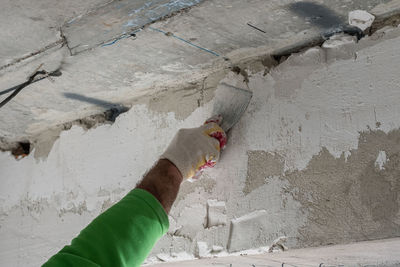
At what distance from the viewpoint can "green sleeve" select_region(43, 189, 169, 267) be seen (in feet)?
3.32

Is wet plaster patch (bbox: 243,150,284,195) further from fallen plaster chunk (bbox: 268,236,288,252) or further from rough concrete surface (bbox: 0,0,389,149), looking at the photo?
rough concrete surface (bbox: 0,0,389,149)

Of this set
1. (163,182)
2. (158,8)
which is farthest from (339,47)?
(163,182)

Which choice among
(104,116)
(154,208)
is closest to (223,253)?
(154,208)

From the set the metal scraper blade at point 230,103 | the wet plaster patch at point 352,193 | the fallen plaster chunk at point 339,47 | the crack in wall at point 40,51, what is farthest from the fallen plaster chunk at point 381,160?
the crack in wall at point 40,51

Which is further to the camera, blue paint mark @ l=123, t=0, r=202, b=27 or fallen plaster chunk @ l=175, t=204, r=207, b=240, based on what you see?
fallen plaster chunk @ l=175, t=204, r=207, b=240

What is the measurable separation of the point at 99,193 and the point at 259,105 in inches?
29.0

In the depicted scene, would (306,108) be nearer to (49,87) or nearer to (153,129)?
(153,129)

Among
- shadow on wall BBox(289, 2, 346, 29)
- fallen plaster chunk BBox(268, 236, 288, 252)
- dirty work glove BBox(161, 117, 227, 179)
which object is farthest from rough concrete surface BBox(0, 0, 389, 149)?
fallen plaster chunk BBox(268, 236, 288, 252)

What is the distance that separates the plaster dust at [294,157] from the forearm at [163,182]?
0.49 ft

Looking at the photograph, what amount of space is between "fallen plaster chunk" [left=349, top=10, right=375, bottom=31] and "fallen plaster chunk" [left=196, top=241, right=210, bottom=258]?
0.78 m

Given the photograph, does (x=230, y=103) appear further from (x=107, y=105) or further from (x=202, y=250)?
(x=107, y=105)

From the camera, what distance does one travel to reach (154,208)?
114cm

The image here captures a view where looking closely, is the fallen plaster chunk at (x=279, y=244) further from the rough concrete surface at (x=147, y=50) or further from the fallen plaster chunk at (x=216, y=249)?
the rough concrete surface at (x=147, y=50)

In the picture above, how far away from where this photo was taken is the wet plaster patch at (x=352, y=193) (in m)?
1.02
